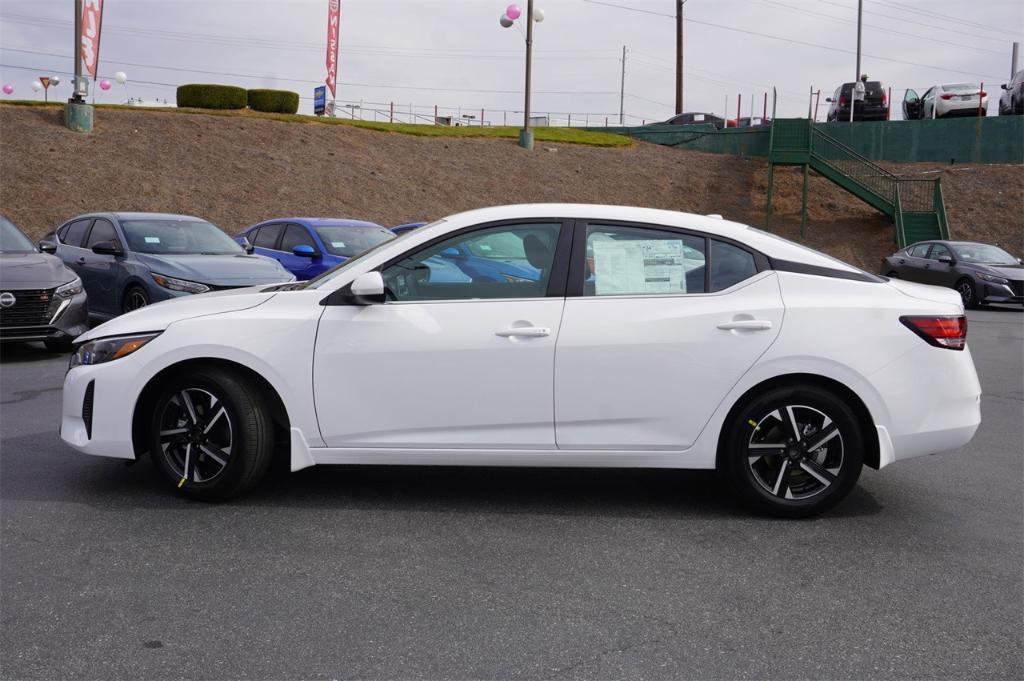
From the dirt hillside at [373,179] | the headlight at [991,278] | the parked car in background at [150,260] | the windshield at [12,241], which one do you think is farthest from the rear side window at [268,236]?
the headlight at [991,278]

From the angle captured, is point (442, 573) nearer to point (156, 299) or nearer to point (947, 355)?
point (947, 355)

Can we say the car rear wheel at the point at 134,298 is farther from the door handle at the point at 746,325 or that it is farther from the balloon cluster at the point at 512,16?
the balloon cluster at the point at 512,16

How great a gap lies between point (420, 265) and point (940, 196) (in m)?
30.2

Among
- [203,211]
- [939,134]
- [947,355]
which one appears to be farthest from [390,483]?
[939,134]

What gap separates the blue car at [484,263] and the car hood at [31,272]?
6856 mm

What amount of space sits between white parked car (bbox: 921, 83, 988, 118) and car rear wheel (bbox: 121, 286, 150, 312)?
111ft

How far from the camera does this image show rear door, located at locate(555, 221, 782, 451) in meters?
5.05

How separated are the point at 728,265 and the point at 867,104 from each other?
37.9 meters

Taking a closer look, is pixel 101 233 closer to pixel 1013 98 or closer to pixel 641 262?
pixel 641 262

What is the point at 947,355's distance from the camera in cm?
517

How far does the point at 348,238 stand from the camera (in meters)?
15.7

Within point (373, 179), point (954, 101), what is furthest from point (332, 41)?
point (954, 101)

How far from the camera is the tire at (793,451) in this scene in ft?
16.7

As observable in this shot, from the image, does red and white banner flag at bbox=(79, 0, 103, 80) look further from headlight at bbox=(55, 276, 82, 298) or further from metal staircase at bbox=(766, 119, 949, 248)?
metal staircase at bbox=(766, 119, 949, 248)
